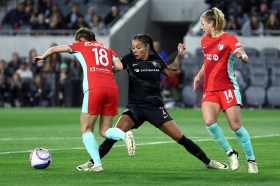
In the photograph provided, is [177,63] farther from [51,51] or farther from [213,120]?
[51,51]

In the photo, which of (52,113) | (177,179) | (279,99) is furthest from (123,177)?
(279,99)

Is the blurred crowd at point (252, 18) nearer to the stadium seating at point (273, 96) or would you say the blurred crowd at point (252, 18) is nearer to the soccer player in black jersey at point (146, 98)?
the stadium seating at point (273, 96)

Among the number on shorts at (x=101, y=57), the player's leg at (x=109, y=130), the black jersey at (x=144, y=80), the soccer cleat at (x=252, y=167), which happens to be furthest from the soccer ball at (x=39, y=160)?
the soccer cleat at (x=252, y=167)

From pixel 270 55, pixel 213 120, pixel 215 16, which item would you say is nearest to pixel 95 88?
pixel 213 120

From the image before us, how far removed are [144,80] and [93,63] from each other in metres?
0.75

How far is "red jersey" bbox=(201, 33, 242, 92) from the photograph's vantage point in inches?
514

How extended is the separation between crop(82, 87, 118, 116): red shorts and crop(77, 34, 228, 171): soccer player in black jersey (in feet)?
1.08

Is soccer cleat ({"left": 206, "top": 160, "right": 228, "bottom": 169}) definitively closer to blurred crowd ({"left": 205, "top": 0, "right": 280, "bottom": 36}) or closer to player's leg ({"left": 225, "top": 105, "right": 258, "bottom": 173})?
player's leg ({"left": 225, "top": 105, "right": 258, "bottom": 173})

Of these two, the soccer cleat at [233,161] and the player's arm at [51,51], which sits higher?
the player's arm at [51,51]

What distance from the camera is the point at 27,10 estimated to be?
131 feet

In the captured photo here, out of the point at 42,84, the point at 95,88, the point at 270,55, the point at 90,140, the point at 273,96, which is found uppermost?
the point at 95,88

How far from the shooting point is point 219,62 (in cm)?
1312

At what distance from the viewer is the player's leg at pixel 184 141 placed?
43.2 ft

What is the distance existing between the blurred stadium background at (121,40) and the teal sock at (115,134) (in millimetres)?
21251
